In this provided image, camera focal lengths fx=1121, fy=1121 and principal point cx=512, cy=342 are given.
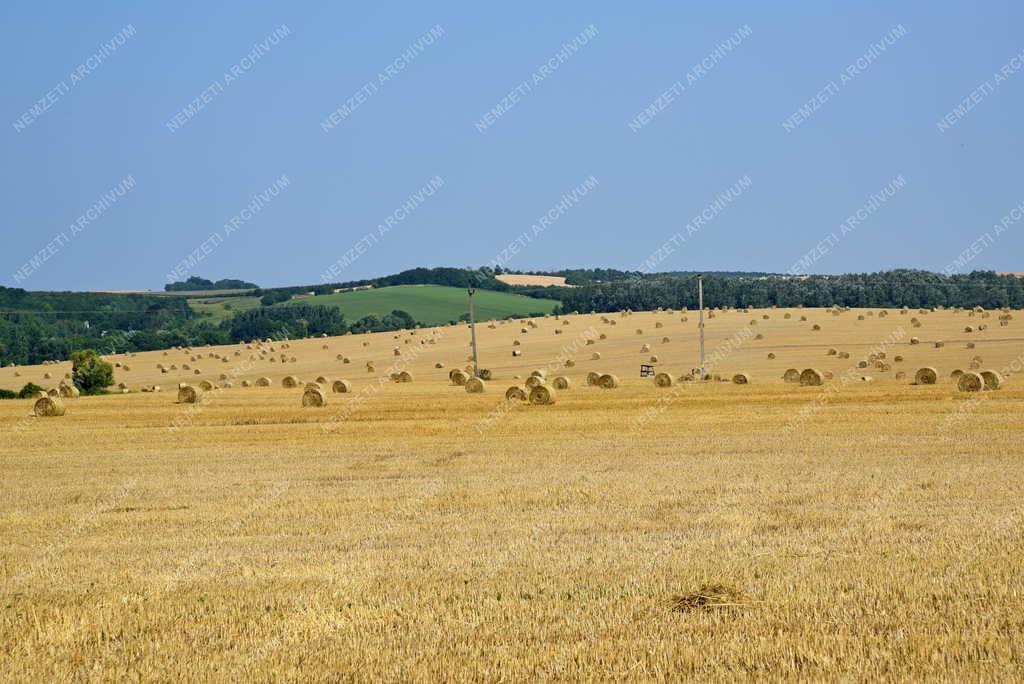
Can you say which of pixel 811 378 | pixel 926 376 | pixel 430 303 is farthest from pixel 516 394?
pixel 430 303

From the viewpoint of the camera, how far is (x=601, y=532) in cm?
1459

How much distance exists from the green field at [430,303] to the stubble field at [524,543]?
83056 millimetres

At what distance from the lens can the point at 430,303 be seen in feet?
419

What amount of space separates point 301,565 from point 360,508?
4.84 metres

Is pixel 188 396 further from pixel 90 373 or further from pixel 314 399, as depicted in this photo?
pixel 90 373

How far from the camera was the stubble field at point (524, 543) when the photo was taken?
8.81 meters

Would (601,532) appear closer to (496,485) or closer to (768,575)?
(768,575)

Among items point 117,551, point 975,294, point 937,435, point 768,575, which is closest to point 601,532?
point 768,575

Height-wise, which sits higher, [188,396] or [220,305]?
[220,305]

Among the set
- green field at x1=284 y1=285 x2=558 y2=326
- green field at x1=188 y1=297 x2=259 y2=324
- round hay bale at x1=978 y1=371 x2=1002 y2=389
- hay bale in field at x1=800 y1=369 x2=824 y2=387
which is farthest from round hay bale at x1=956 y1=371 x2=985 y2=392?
green field at x1=188 y1=297 x2=259 y2=324

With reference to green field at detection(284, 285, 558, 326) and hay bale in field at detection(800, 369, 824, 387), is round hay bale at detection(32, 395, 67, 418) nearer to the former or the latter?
hay bale in field at detection(800, 369, 824, 387)

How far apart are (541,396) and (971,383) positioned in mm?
14360

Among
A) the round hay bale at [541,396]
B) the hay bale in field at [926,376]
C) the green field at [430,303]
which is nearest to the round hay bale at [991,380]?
the hay bale in field at [926,376]

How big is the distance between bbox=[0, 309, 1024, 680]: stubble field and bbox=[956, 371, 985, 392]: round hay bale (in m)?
1.48
